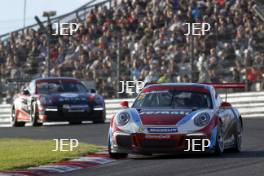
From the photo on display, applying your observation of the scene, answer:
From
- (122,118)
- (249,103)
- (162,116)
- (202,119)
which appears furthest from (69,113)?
(202,119)

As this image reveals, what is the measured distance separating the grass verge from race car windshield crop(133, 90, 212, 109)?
1.17 meters

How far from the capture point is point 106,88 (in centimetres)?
2812

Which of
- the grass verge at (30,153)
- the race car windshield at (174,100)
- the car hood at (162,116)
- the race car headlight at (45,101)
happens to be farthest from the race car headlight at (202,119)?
the race car headlight at (45,101)

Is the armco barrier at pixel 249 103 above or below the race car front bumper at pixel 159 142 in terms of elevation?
above

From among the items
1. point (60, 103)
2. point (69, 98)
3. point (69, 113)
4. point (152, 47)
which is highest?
point (152, 47)

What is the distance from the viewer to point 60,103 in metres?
24.8

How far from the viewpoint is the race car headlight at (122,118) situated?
14112 millimetres

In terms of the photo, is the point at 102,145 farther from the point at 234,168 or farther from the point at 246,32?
the point at 246,32

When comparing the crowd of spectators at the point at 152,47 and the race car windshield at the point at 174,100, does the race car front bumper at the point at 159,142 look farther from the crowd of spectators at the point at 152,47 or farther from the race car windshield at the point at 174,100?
the crowd of spectators at the point at 152,47

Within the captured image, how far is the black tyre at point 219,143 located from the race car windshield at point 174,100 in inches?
22.3

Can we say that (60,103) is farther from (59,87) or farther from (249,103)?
(249,103)

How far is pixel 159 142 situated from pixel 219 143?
34.6 inches

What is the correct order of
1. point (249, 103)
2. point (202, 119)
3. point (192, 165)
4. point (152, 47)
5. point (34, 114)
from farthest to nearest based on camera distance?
1. point (152, 47)
2. point (249, 103)
3. point (34, 114)
4. point (202, 119)
5. point (192, 165)

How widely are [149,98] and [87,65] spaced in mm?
13888
